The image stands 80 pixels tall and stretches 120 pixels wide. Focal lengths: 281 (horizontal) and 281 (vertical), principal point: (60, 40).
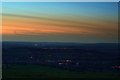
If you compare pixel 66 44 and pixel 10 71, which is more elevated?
pixel 66 44

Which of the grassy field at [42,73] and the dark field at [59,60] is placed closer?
the dark field at [59,60]

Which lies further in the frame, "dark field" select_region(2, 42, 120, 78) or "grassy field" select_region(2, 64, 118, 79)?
"grassy field" select_region(2, 64, 118, 79)

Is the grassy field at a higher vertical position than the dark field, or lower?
lower

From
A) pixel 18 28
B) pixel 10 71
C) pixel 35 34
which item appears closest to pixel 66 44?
pixel 35 34

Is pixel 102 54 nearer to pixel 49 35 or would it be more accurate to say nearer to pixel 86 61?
pixel 86 61

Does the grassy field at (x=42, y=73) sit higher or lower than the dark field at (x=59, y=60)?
lower
